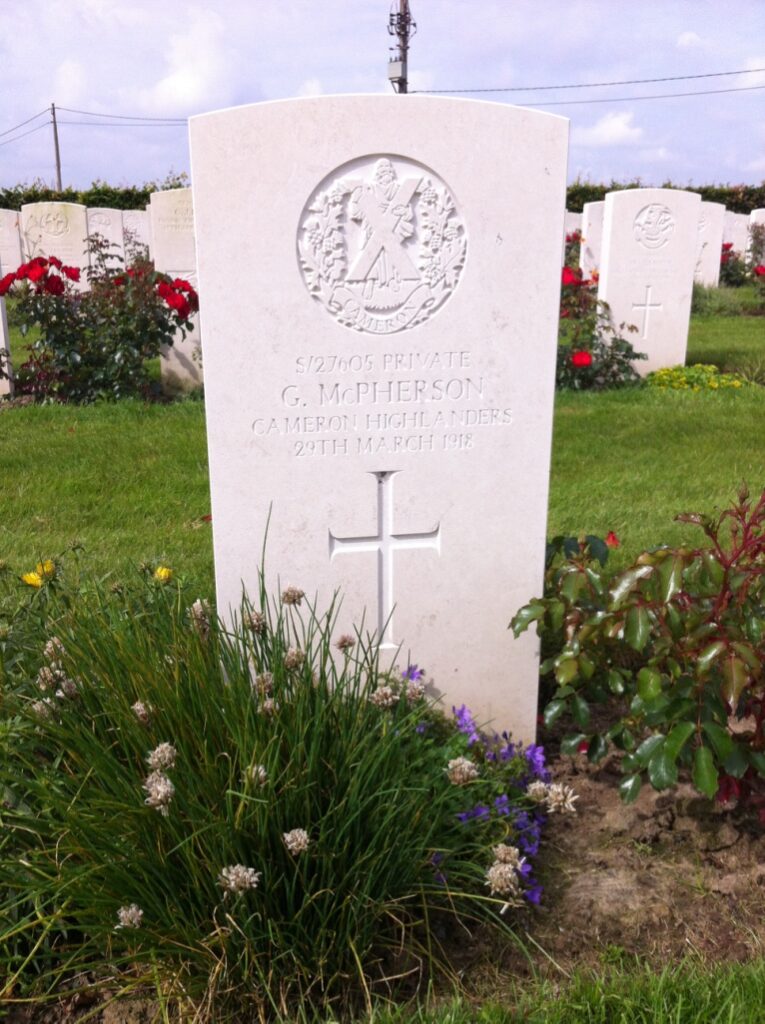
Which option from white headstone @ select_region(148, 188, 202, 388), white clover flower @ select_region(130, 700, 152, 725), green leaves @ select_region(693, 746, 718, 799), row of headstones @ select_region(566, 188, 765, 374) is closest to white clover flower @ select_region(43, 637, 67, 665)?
white clover flower @ select_region(130, 700, 152, 725)

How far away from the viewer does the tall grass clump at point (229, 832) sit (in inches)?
72.1

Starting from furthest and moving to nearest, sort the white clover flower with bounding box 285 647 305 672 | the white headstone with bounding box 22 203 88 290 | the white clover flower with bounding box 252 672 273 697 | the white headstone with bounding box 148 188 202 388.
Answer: the white headstone with bounding box 22 203 88 290
the white headstone with bounding box 148 188 202 388
the white clover flower with bounding box 285 647 305 672
the white clover flower with bounding box 252 672 273 697

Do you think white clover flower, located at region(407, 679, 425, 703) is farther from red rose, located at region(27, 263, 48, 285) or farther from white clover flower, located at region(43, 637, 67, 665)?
red rose, located at region(27, 263, 48, 285)

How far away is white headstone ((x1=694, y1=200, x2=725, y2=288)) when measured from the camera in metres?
14.8

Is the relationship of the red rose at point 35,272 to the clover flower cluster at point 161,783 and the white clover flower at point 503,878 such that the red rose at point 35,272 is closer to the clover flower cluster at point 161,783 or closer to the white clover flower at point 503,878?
the clover flower cluster at point 161,783

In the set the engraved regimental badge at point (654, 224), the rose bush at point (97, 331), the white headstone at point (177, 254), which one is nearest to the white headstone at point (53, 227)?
the white headstone at point (177, 254)

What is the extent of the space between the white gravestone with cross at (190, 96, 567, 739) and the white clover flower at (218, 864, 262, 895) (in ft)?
3.44

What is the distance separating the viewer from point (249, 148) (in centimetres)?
232

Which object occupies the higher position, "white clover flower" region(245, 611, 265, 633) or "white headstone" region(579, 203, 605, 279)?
"white headstone" region(579, 203, 605, 279)

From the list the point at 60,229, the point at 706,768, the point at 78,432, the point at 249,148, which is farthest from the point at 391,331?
the point at 60,229

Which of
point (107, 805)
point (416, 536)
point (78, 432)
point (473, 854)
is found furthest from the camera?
point (78, 432)

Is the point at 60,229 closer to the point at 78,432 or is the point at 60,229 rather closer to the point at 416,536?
the point at 78,432

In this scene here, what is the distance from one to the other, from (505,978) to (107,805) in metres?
0.94

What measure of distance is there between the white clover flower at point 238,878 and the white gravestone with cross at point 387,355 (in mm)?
1048
